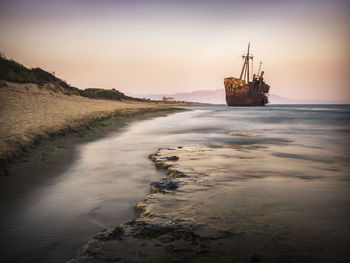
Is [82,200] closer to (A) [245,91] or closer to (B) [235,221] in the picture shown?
(B) [235,221]

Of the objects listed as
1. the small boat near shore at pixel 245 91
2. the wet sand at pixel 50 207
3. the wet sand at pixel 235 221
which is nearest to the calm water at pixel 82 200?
the wet sand at pixel 50 207

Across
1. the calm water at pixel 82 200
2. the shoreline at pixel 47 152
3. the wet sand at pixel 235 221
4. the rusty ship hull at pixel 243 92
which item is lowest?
the calm water at pixel 82 200

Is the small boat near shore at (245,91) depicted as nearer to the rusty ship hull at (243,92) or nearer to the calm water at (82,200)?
the rusty ship hull at (243,92)

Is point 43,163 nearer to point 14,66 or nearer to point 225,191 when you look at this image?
point 225,191

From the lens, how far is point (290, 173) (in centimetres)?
482

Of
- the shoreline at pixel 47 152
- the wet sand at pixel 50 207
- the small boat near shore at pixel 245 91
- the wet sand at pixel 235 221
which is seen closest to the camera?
the wet sand at pixel 235 221

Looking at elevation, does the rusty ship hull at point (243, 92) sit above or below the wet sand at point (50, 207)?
above

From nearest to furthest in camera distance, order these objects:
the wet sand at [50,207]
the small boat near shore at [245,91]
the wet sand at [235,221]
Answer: the wet sand at [235,221] < the wet sand at [50,207] < the small boat near shore at [245,91]

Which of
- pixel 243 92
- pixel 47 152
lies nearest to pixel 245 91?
pixel 243 92

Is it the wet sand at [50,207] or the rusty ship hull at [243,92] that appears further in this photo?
the rusty ship hull at [243,92]

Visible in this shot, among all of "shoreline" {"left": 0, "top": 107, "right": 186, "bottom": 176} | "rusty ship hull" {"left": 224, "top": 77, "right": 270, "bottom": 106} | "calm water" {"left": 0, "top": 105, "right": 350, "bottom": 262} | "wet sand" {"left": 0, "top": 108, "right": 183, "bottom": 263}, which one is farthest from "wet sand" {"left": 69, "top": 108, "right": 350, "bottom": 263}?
"rusty ship hull" {"left": 224, "top": 77, "right": 270, "bottom": 106}

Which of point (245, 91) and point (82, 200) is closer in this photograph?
point (82, 200)

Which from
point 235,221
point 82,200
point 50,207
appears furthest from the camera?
point 82,200

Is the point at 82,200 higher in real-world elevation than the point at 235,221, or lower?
lower
